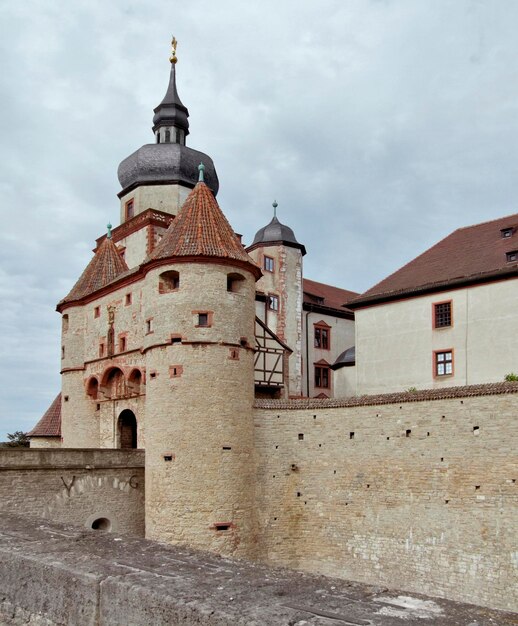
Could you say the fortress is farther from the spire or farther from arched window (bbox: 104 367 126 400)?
the spire

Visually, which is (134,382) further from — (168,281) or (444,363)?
(444,363)

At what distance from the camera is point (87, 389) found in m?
27.7

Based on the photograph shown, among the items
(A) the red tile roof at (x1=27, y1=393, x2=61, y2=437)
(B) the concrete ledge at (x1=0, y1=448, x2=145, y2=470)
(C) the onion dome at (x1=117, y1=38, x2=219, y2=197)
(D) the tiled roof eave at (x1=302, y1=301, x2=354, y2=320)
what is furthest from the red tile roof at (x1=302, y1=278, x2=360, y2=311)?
(B) the concrete ledge at (x1=0, y1=448, x2=145, y2=470)

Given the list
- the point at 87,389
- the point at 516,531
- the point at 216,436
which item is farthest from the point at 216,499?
the point at 87,389

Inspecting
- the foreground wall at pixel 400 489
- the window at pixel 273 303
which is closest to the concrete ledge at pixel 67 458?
the foreground wall at pixel 400 489

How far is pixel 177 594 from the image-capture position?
11.2ft

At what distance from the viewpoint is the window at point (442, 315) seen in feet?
79.9

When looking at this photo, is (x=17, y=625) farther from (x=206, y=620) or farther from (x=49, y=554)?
(x=206, y=620)

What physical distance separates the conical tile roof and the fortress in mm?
1234

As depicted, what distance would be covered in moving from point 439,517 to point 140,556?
14.1 metres

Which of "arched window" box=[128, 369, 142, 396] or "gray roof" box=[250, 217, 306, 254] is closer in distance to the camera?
"arched window" box=[128, 369, 142, 396]

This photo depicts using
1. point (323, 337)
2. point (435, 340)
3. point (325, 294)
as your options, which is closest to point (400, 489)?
point (435, 340)

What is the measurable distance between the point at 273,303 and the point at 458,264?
1185 cm

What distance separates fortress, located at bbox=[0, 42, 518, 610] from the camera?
16719 millimetres
